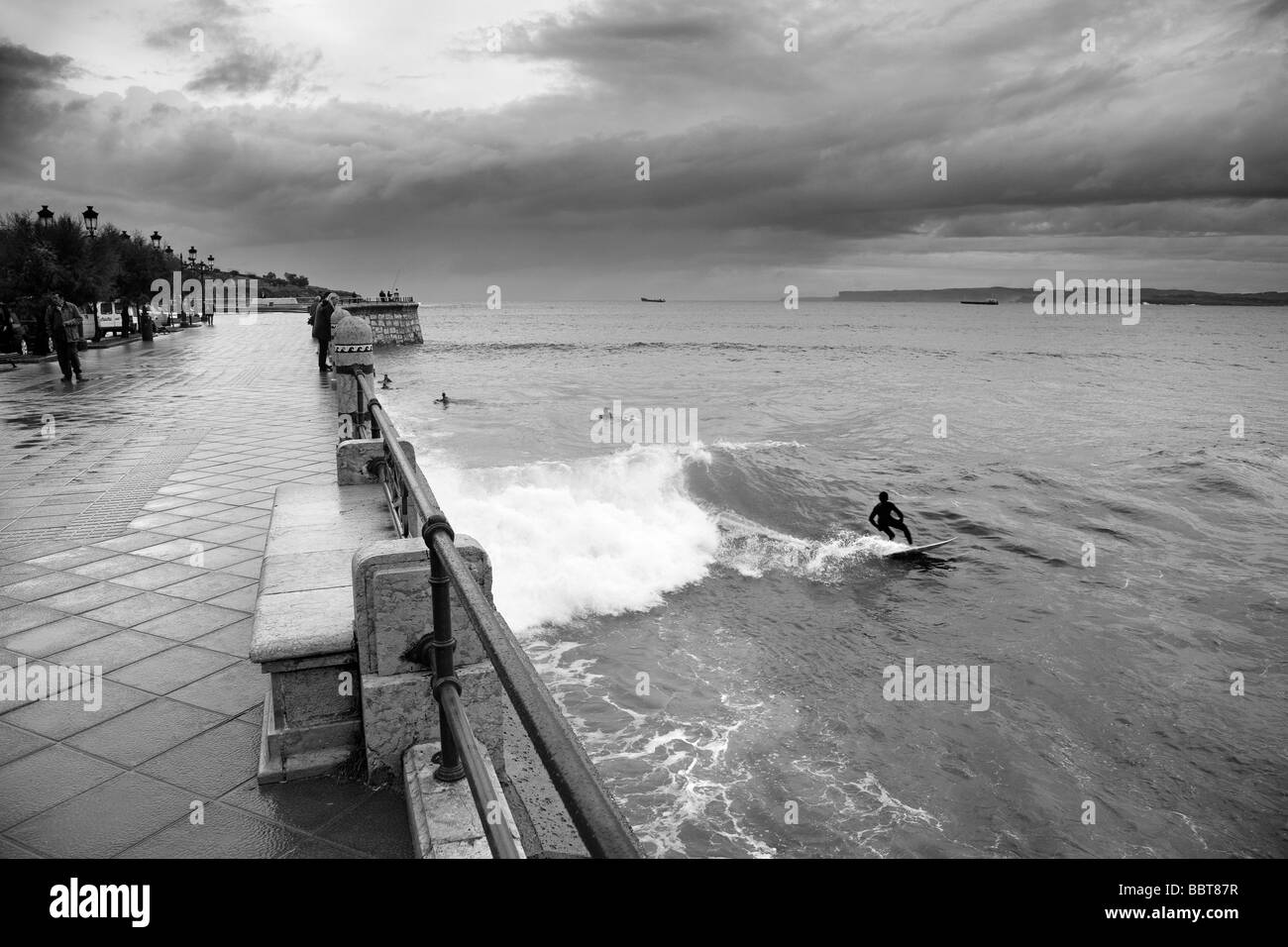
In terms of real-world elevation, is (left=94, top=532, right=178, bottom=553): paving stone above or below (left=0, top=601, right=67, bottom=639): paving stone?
above

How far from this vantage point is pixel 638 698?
398 inches

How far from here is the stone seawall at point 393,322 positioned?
6112 cm

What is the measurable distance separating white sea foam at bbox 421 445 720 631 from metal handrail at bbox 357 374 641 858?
9773 millimetres

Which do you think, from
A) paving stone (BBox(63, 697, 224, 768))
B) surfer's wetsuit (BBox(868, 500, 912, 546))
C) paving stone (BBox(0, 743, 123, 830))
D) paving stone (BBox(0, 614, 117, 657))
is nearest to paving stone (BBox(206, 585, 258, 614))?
paving stone (BBox(0, 614, 117, 657))

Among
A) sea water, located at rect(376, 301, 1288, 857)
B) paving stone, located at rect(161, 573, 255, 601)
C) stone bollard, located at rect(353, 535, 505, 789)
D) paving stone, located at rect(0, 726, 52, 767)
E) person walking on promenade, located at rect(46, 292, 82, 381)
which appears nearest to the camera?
stone bollard, located at rect(353, 535, 505, 789)

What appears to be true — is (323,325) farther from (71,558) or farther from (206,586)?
(206,586)

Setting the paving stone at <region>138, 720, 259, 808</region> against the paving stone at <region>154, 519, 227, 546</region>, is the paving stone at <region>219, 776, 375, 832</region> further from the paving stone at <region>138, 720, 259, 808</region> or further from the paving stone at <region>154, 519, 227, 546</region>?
the paving stone at <region>154, 519, 227, 546</region>

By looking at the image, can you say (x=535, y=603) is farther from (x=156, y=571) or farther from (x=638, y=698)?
(x=156, y=571)

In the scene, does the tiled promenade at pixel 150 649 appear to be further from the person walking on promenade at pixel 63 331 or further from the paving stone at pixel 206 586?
the person walking on promenade at pixel 63 331

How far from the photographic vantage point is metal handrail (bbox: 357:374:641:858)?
1.29 metres

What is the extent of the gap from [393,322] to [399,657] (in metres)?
66.9
